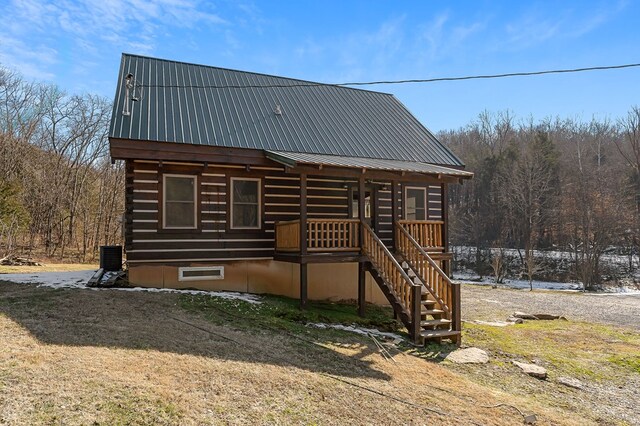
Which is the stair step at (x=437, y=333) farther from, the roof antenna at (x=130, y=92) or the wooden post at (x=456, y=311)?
the roof antenna at (x=130, y=92)

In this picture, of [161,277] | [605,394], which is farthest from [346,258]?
[605,394]

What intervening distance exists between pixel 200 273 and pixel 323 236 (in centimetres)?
333

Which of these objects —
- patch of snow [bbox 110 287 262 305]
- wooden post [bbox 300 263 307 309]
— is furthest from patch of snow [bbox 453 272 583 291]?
patch of snow [bbox 110 287 262 305]

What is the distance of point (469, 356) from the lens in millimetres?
8406

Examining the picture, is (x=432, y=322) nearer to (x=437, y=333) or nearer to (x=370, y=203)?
(x=437, y=333)

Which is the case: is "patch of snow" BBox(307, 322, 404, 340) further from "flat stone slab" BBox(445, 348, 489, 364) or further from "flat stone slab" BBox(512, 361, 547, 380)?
"flat stone slab" BBox(512, 361, 547, 380)

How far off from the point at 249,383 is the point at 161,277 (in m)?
6.50

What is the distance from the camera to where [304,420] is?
185 inches

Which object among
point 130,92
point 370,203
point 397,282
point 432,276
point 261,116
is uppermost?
point 130,92

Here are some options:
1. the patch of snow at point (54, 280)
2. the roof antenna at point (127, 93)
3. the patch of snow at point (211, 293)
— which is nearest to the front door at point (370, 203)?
the patch of snow at point (211, 293)

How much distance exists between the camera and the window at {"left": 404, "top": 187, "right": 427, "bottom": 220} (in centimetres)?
1418

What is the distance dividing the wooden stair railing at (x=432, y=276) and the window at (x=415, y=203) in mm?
2744

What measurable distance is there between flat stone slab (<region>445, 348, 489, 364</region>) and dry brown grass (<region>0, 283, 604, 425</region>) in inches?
27.5

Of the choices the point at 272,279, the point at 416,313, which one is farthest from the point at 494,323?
the point at 272,279
